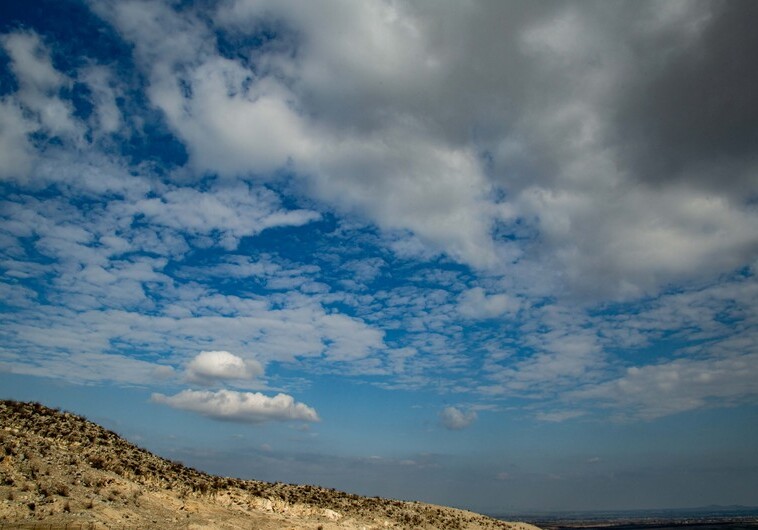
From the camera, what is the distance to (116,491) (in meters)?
27.2

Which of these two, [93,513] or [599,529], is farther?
[599,529]

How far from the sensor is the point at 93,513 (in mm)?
23609

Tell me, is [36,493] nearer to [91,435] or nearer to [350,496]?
[91,435]

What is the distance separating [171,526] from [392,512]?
1134 inches

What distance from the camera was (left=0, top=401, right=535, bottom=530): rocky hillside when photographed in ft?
76.2

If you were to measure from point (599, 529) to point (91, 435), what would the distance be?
213 m

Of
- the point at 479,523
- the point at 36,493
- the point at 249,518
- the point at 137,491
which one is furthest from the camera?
the point at 479,523

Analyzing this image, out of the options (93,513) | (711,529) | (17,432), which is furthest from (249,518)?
(711,529)

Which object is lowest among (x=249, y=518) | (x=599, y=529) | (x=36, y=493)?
(x=599, y=529)

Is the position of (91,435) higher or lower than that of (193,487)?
higher

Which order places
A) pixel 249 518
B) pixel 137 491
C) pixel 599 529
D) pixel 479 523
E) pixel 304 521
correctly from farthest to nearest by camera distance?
pixel 599 529 < pixel 479 523 < pixel 304 521 < pixel 249 518 < pixel 137 491

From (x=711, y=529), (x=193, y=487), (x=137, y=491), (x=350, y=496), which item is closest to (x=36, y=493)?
(x=137, y=491)

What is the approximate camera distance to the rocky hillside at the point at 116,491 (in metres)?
23.2

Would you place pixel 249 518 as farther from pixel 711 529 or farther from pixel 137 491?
pixel 711 529
